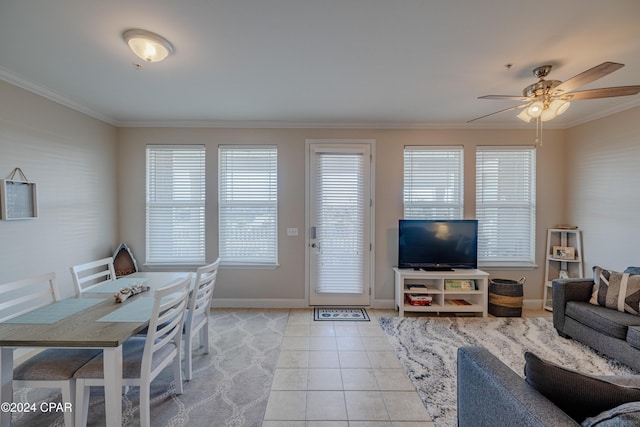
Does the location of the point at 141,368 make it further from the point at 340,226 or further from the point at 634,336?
the point at 634,336

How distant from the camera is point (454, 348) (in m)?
2.83

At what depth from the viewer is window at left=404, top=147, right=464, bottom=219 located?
400 cm

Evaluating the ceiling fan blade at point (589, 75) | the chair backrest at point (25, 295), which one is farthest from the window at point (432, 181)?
the chair backrest at point (25, 295)

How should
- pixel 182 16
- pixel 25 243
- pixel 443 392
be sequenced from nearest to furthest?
pixel 182 16 → pixel 443 392 → pixel 25 243

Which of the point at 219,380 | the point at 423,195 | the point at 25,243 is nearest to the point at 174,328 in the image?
the point at 219,380

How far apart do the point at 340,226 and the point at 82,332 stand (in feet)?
9.83

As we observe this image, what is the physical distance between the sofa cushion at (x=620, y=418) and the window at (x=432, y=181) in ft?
10.5

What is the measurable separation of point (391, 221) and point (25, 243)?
4.19 m

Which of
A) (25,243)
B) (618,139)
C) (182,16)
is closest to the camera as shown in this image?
(182,16)

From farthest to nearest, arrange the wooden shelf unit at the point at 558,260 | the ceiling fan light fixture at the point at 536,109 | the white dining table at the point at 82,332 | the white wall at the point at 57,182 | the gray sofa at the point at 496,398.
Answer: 1. the wooden shelf unit at the point at 558,260
2. the white wall at the point at 57,182
3. the ceiling fan light fixture at the point at 536,109
4. the white dining table at the point at 82,332
5. the gray sofa at the point at 496,398

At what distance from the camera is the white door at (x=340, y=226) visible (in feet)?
13.0

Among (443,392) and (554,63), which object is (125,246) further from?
(554,63)

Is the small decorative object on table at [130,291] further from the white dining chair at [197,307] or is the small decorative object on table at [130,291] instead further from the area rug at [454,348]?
the area rug at [454,348]

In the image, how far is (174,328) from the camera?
2023mm
